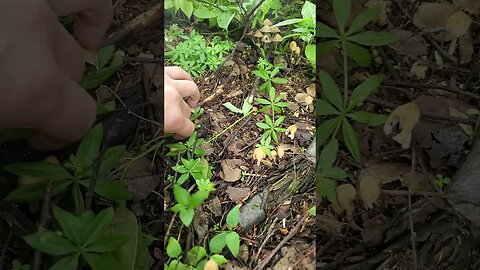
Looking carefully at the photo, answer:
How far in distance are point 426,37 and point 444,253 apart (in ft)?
1.11

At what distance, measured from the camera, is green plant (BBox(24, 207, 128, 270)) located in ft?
2.95

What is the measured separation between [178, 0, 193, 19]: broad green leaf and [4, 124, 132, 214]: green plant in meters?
0.25

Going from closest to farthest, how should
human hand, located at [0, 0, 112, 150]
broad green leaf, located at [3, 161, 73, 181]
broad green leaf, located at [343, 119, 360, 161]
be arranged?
human hand, located at [0, 0, 112, 150], broad green leaf, located at [3, 161, 73, 181], broad green leaf, located at [343, 119, 360, 161]

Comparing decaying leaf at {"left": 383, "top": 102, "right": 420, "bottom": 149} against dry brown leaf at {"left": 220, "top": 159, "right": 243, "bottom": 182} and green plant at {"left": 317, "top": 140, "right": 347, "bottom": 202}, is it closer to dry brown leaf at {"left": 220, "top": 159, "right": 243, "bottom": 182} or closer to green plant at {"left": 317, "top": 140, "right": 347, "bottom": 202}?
green plant at {"left": 317, "top": 140, "right": 347, "bottom": 202}

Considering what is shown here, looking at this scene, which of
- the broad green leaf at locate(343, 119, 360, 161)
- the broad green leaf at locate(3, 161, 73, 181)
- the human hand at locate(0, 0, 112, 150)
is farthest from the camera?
the broad green leaf at locate(343, 119, 360, 161)

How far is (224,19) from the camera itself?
3.63 feet

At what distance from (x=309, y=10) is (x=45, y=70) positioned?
0.47 meters

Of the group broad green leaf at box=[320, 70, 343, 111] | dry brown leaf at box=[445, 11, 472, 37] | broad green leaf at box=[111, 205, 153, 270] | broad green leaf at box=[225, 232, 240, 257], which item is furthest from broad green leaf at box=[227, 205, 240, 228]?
dry brown leaf at box=[445, 11, 472, 37]

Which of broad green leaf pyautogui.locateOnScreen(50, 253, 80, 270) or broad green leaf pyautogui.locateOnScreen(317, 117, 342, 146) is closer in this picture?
broad green leaf pyautogui.locateOnScreen(50, 253, 80, 270)

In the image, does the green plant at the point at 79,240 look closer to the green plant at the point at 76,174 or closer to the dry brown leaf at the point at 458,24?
the green plant at the point at 76,174

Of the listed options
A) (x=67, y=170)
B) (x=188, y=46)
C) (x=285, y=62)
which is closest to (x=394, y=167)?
(x=285, y=62)

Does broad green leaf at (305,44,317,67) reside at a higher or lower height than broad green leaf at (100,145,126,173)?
higher

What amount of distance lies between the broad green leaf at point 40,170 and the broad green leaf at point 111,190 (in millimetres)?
48

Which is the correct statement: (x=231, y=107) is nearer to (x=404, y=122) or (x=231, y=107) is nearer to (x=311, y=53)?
(x=311, y=53)
